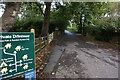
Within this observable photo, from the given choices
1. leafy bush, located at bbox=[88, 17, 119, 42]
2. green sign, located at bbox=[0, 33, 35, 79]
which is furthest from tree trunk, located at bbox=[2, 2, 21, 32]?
leafy bush, located at bbox=[88, 17, 119, 42]

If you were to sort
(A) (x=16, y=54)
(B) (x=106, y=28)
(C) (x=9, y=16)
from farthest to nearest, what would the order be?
1. (B) (x=106, y=28)
2. (C) (x=9, y=16)
3. (A) (x=16, y=54)

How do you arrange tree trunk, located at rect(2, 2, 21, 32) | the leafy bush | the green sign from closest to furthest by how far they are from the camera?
1. the green sign
2. tree trunk, located at rect(2, 2, 21, 32)
3. the leafy bush

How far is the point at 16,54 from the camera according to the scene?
1811 millimetres

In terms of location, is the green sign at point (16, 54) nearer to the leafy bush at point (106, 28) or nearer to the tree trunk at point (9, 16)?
the tree trunk at point (9, 16)

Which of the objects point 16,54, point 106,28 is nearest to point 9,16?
point 16,54

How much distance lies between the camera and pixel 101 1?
20.1 feet

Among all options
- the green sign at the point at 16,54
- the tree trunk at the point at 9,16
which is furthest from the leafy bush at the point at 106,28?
the green sign at the point at 16,54

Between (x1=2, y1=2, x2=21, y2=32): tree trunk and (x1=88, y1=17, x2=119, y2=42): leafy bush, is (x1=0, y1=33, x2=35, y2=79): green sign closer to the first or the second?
(x1=2, y1=2, x2=21, y2=32): tree trunk

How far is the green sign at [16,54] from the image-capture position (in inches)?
64.8

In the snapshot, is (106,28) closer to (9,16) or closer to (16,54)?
(9,16)

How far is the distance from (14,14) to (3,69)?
2.02 meters

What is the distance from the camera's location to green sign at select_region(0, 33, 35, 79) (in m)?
1.65

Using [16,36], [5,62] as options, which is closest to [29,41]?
[16,36]

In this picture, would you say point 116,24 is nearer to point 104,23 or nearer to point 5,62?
point 104,23
